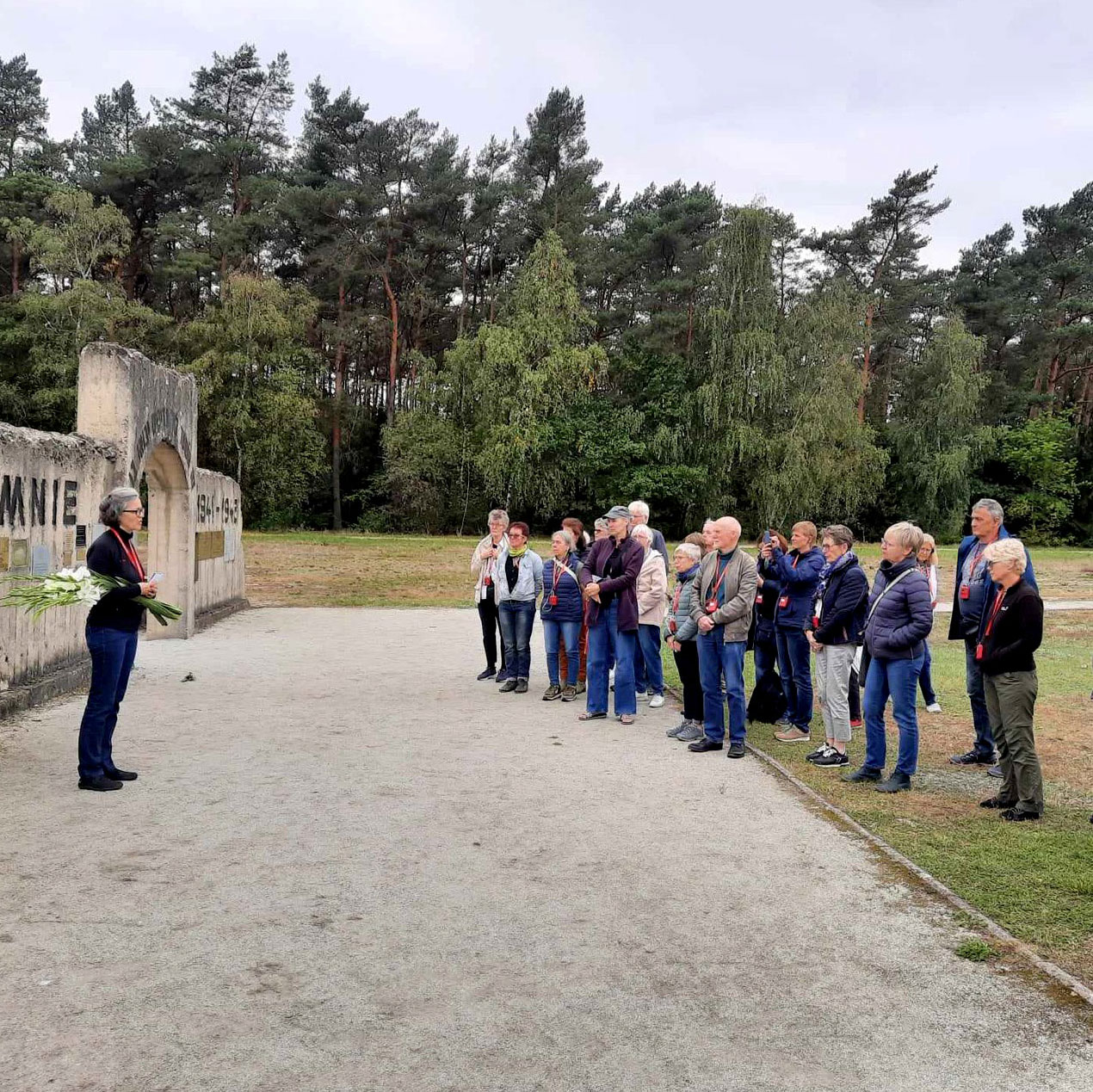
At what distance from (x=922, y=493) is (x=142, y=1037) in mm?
51133

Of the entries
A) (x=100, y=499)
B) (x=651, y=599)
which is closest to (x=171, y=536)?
(x=100, y=499)

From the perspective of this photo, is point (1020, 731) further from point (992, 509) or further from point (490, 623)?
point (490, 623)

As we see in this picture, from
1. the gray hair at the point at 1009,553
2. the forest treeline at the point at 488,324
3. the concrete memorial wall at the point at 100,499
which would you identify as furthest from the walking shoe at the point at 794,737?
the forest treeline at the point at 488,324

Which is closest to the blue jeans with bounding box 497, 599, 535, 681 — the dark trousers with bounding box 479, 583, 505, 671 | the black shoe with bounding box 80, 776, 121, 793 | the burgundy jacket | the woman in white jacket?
A: the dark trousers with bounding box 479, 583, 505, 671

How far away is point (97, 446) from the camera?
37.5ft

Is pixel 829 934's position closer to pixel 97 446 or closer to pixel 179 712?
pixel 179 712

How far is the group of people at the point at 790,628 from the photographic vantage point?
20.9 ft

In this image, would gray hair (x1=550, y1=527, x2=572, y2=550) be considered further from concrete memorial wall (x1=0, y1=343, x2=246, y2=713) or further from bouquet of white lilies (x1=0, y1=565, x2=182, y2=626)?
concrete memorial wall (x1=0, y1=343, x2=246, y2=713)

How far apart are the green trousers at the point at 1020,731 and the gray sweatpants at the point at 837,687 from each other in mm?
1366

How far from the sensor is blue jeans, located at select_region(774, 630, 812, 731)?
8.60 metres

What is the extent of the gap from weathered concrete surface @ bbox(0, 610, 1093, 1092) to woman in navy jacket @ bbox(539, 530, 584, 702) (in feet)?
7.86

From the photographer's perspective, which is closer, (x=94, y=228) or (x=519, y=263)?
(x=94, y=228)

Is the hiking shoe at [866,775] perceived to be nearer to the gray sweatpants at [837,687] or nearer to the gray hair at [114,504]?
the gray sweatpants at [837,687]

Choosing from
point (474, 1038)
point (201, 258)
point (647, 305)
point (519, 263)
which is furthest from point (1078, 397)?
point (474, 1038)
